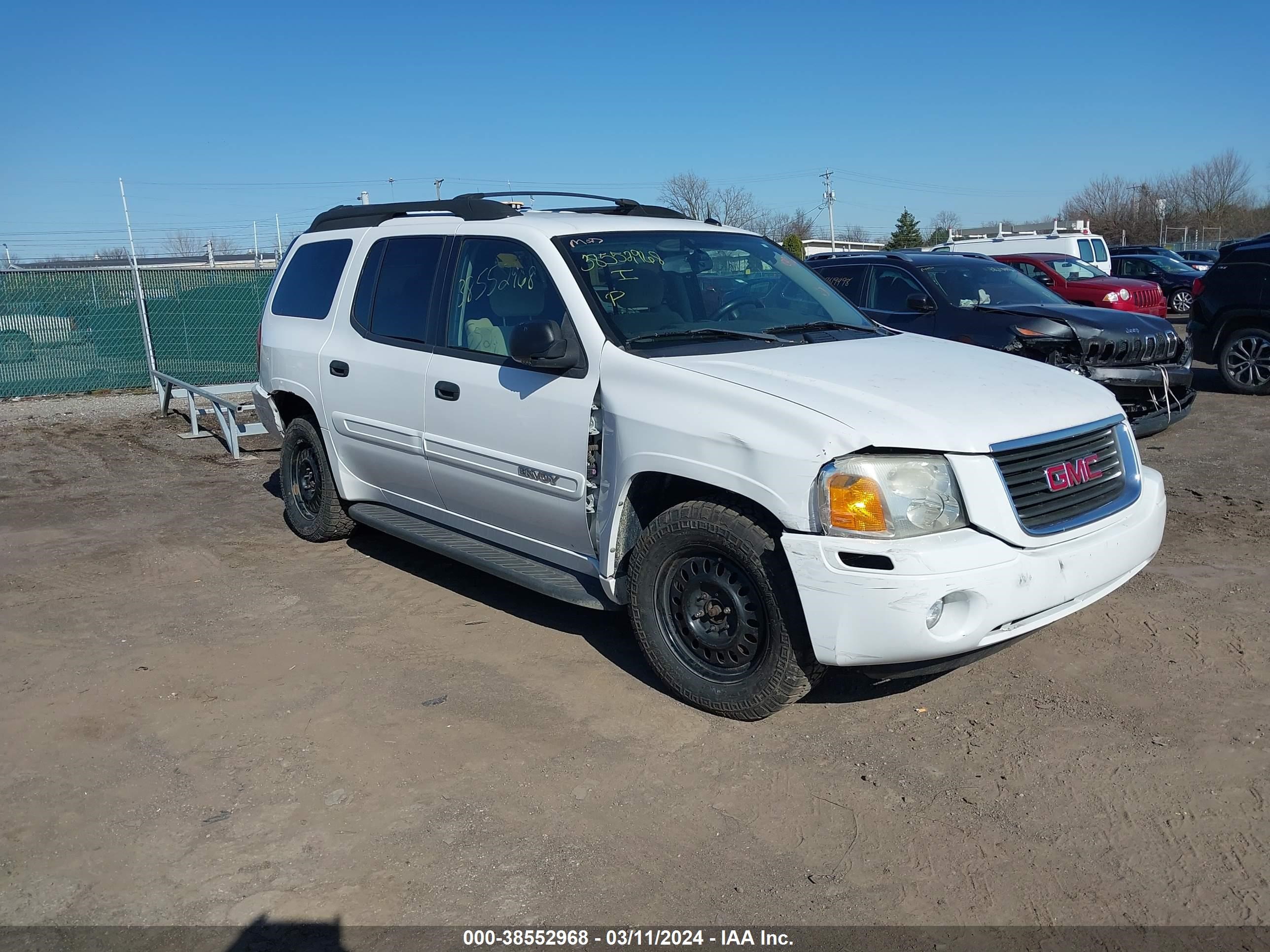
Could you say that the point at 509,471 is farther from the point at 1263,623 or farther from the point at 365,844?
the point at 1263,623

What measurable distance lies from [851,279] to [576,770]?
7.39 metres

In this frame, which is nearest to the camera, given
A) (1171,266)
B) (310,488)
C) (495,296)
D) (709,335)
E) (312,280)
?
(709,335)

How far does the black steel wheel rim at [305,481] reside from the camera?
666 centimetres

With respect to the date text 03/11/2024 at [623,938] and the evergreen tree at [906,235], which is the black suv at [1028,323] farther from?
the evergreen tree at [906,235]

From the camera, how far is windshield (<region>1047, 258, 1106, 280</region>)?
54.1ft

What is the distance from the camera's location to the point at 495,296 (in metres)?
5.03

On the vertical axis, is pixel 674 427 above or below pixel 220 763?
above

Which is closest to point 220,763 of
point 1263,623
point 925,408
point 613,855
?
point 613,855

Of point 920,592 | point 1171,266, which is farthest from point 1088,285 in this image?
point 920,592

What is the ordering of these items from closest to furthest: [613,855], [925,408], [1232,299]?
[613,855] → [925,408] → [1232,299]

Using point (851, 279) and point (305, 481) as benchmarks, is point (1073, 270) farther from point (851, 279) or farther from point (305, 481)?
point (305, 481)

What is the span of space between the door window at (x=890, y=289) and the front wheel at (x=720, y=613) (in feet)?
20.6

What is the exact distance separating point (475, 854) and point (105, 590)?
12.6 feet

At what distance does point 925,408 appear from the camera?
377cm
